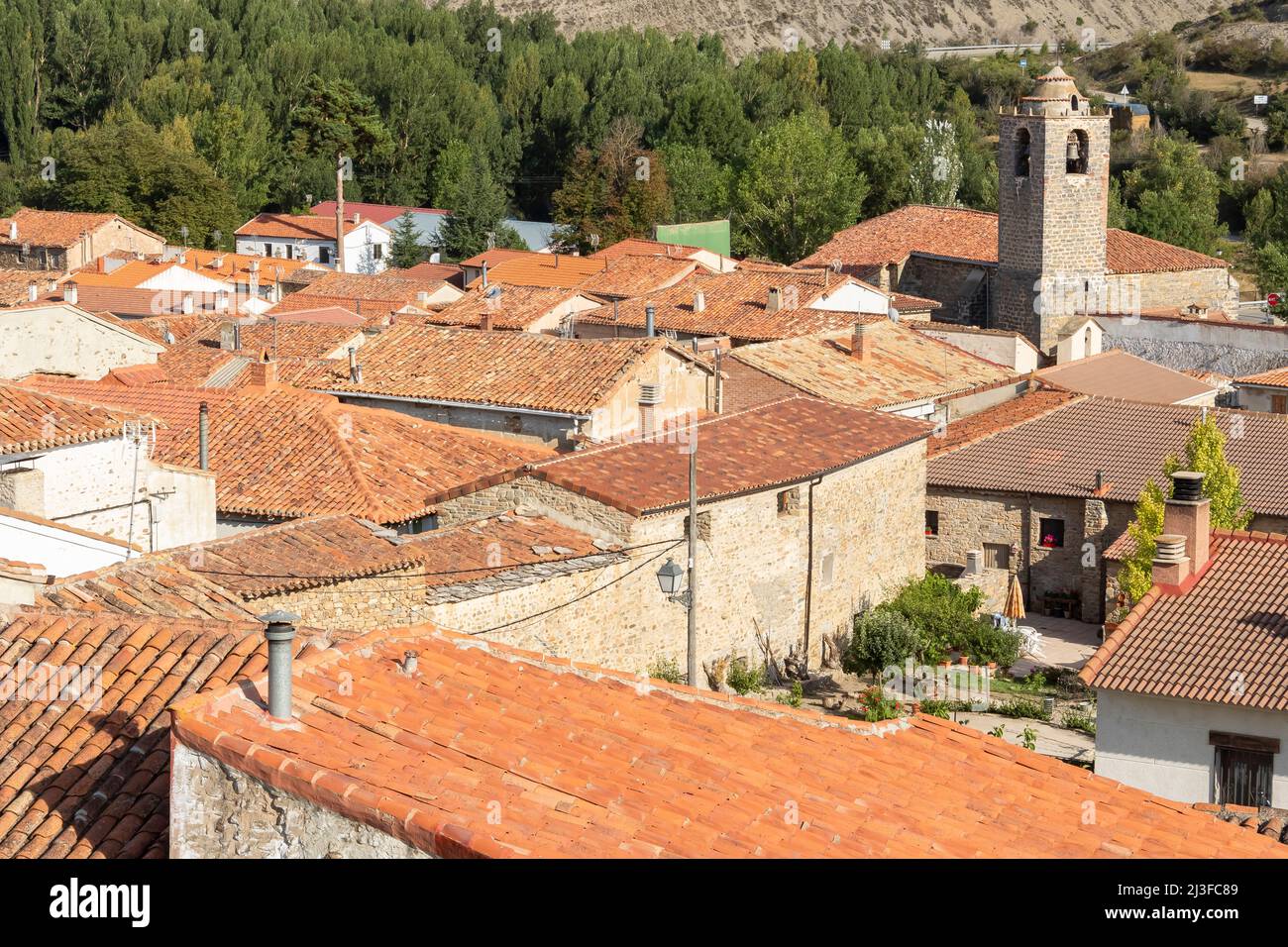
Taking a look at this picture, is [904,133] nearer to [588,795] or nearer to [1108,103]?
[1108,103]

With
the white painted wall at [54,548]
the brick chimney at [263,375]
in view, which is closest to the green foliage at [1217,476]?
the brick chimney at [263,375]

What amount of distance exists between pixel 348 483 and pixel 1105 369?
22714mm

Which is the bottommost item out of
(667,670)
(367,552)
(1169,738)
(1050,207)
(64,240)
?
(667,670)

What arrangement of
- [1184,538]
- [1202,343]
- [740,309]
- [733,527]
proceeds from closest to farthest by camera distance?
[1184,538] < [733,527] < [740,309] < [1202,343]

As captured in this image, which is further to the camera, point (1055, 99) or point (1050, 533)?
point (1055, 99)

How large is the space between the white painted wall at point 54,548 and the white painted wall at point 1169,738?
8.25m

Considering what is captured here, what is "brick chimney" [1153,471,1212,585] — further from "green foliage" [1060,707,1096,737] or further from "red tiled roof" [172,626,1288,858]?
"red tiled roof" [172,626,1288,858]

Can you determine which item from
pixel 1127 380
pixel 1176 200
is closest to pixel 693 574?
pixel 1127 380

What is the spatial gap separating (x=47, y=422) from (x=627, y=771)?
11.4 meters

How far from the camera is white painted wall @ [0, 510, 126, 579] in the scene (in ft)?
48.5

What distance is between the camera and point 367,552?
1672 centimetres

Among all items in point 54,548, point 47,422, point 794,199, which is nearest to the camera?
point 54,548

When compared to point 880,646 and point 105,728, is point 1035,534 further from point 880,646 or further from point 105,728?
point 105,728

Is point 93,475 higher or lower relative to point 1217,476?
higher
